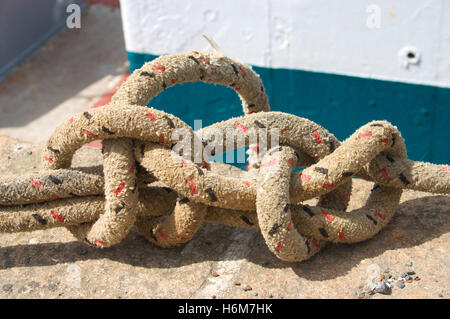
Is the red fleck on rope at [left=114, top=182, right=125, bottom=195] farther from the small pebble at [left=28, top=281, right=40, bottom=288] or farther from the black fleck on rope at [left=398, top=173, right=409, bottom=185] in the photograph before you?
the black fleck on rope at [left=398, top=173, right=409, bottom=185]

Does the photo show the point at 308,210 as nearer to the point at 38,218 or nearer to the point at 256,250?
the point at 256,250

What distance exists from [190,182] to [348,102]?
1.27 meters

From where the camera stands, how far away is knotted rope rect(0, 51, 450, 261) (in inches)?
63.0

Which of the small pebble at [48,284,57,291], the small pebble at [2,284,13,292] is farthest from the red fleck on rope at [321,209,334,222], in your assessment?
the small pebble at [2,284,13,292]

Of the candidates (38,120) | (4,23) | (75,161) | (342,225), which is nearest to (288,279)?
(342,225)

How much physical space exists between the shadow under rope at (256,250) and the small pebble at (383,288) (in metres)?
0.12

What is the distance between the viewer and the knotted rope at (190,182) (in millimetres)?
1600

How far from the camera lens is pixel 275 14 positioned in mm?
2549

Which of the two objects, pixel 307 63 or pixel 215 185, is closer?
pixel 215 185

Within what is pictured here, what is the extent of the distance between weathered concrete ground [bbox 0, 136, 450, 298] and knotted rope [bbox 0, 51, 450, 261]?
0.25 ft

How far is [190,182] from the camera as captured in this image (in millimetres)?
1586

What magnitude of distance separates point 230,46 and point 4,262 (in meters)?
1.47

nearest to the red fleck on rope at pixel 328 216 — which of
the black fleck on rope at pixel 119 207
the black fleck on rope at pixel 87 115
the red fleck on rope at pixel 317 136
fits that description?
the red fleck on rope at pixel 317 136

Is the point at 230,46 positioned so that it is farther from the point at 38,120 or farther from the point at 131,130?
the point at 38,120
